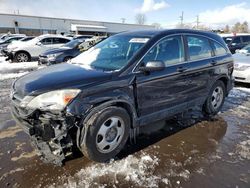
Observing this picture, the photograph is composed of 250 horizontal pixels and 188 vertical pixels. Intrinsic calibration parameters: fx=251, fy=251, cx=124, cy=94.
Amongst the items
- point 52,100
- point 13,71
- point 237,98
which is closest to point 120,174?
point 52,100

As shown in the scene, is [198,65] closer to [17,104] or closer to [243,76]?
[17,104]

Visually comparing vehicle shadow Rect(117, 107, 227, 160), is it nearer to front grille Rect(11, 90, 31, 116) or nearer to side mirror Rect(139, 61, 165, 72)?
side mirror Rect(139, 61, 165, 72)

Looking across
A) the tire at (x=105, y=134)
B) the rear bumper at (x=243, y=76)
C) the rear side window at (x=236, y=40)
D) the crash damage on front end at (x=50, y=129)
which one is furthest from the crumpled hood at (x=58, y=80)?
the rear side window at (x=236, y=40)

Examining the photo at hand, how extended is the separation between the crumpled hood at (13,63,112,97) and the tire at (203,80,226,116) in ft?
9.27

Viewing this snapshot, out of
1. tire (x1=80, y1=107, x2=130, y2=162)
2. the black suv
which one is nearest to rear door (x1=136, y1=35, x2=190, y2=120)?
the black suv

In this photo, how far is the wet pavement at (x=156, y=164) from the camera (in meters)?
3.19

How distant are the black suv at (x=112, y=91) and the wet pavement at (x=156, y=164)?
0.25 meters

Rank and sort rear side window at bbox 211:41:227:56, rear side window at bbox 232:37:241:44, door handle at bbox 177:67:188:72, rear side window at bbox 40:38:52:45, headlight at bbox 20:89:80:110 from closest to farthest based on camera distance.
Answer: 1. headlight at bbox 20:89:80:110
2. door handle at bbox 177:67:188:72
3. rear side window at bbox 211:41:227:56
4. rear side window at bbox 232:37:241:44
5. rear side window at bbox 40:38:52:45

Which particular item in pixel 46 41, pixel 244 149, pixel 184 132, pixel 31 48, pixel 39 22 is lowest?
pixel 244 149

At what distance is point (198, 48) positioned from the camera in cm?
493

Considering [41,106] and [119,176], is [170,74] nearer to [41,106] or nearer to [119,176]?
[119,176]

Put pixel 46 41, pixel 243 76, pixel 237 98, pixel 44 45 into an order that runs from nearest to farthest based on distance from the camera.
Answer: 1. pixel 237 98
2. pixel 243 76
3. pixel 44 45
4. pixel 46 41

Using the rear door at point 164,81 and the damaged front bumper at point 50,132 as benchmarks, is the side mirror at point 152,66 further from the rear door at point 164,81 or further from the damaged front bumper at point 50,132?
the damaged front bumper at point 50,132

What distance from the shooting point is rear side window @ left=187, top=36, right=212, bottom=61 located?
4711 mm
